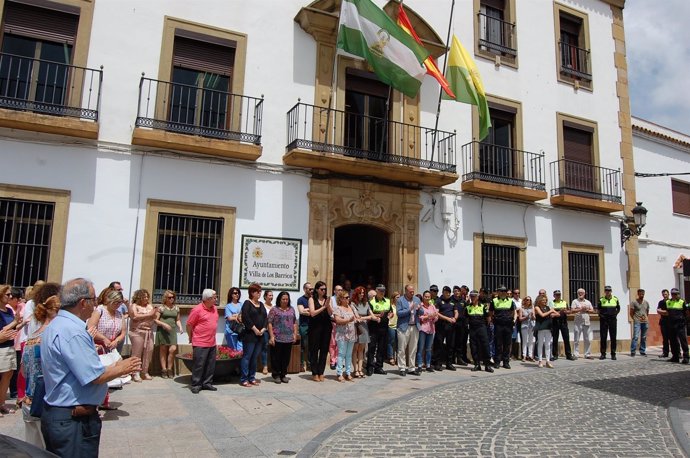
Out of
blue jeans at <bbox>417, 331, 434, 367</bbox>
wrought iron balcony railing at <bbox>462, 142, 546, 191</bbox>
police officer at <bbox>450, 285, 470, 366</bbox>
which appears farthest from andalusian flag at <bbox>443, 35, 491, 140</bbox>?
blue jeans at <bbox>417, 331, 434, 367</bbox>

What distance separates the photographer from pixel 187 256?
A: 31.6 ft

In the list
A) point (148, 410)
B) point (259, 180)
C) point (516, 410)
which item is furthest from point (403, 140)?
point (148, 410)

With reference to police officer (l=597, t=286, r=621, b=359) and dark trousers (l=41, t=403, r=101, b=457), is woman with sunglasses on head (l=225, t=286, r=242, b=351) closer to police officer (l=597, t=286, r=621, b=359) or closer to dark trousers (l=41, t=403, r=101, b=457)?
dark trousers (l=41, t=403, r=101, b=457)

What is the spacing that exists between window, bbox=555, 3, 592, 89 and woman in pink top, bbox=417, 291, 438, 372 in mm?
8167

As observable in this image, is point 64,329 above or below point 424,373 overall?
above

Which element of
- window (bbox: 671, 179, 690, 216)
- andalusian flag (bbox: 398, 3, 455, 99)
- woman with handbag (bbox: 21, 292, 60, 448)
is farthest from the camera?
window (bbox: 671, 179, 690, 216)

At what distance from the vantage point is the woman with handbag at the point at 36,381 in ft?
10.5

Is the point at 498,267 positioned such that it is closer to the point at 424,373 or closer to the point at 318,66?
the point at 424,373

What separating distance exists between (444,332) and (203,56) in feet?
22.9

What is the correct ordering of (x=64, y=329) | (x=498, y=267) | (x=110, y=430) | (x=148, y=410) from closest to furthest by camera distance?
(x=64, y=329)
(x=110, y=430)
(x=148, y=410)
(x=498, y=267)

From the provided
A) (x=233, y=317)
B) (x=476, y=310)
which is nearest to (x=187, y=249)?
(x=233, y=317)

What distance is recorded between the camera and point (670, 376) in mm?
9828

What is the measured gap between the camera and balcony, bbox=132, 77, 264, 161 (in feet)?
30.6

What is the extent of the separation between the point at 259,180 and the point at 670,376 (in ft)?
27.6
